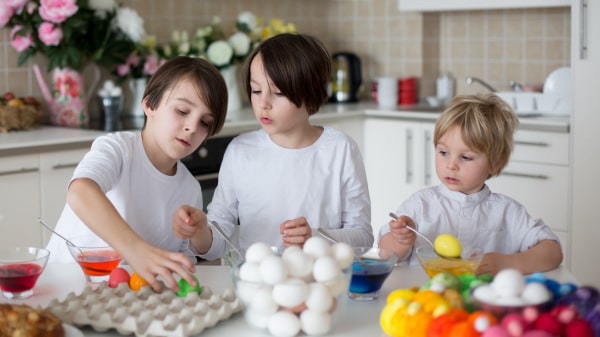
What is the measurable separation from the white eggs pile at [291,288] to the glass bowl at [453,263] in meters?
0.28

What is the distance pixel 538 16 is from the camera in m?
4.29

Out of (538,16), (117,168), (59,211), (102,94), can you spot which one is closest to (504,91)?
(538,16)

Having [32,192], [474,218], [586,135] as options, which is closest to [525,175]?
[586,135]

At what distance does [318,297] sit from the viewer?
4.29ft

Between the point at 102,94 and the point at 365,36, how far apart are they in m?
1.71

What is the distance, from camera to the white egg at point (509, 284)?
124 cm

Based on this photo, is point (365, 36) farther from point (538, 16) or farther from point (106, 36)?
point (106, 36)

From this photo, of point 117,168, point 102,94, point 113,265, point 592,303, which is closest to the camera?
point 592,303

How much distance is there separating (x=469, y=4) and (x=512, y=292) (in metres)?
3.11

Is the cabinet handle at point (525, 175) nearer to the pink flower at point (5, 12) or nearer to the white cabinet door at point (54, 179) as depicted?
the white cabinet door at point (54, 179)

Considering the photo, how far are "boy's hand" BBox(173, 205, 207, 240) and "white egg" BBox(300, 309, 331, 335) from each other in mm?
461

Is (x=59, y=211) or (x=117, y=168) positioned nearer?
(x=117, y=168)

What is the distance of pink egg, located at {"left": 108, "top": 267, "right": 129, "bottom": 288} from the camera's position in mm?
1562

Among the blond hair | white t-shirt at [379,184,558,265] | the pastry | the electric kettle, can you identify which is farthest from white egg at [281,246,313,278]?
the electric kettle
